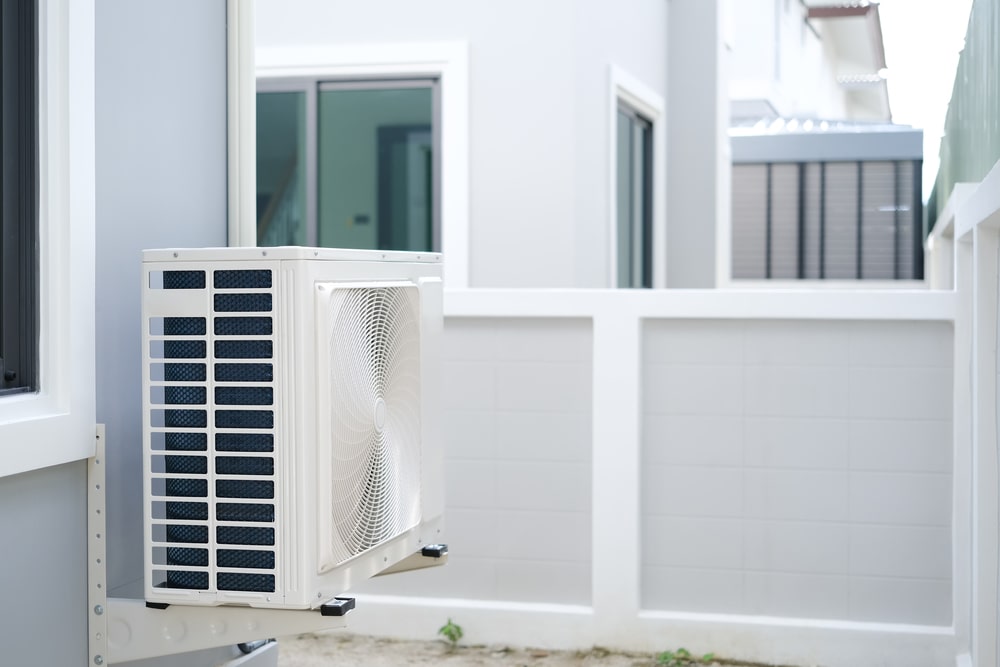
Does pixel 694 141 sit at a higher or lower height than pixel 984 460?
higher

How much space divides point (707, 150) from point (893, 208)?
6.75m

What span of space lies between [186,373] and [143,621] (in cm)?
53

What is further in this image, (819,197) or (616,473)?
(819,197)

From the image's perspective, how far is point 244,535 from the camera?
87.8 inches

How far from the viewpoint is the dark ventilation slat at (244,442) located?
2207 millimetres

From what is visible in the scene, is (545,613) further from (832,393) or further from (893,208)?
(893,208)

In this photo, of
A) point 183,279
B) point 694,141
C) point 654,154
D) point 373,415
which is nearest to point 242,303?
point 183,279

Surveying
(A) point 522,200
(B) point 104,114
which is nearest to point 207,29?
Result: (B) point 104,114

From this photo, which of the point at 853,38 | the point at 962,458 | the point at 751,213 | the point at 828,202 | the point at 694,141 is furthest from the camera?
the point at 853,38

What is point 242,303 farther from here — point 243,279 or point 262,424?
point 262,424

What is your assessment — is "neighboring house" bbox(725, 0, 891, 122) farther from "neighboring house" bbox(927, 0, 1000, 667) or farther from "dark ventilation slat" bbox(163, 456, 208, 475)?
"dark ventilation slat" bbox(163, 456, 208, 475)

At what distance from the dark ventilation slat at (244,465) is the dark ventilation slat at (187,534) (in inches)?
4.9

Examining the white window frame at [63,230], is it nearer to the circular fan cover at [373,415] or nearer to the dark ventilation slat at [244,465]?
the dark ventilation slat at [244,465]

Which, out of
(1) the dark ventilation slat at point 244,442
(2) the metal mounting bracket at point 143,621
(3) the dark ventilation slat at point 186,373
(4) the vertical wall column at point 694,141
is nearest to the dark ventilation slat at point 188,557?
(2) the metal mounting bracket at point 143,621
